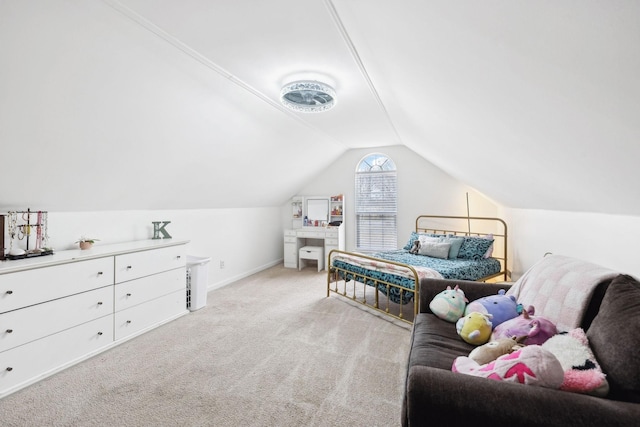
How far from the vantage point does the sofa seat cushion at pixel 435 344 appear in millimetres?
1503

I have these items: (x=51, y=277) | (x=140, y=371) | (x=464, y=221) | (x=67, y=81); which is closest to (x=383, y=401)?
(x=140, y=371)

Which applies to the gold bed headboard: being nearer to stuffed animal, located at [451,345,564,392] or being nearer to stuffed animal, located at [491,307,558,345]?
stuffed animal, located at [491,307,558,345]

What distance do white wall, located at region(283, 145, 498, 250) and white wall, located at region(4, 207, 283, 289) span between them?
4.96ft

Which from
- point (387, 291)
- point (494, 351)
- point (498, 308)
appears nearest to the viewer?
point (494, 351)

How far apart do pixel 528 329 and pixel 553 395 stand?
63cm

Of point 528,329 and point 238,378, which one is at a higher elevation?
point 528,329

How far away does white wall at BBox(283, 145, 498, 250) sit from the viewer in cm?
528

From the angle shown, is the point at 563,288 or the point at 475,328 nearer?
the point at 563,288

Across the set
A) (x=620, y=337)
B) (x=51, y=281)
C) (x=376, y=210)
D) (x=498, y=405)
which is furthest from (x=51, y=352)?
(x=376, y=210)

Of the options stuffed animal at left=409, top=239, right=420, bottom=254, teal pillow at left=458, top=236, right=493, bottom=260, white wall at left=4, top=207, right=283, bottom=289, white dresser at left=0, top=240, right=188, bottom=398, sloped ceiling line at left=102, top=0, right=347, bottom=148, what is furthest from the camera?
stuffed animal at left=409, top=239, right=420, bottom=254

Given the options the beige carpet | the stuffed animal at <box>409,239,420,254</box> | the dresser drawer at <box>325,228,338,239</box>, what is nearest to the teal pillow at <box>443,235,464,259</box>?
the stuffed animal at <box>409,239,420,254</box>

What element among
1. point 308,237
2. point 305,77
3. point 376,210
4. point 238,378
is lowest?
point 238,378

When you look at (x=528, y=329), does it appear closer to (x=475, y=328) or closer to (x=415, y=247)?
(x=475, y=328)

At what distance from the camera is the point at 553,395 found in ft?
3.22
